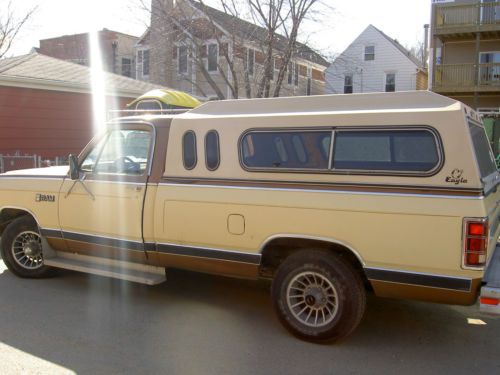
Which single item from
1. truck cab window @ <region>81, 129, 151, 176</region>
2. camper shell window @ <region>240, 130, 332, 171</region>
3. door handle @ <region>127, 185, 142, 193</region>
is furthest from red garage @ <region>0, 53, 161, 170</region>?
camper shell window @ <region>240, 130, 332, 171</region>

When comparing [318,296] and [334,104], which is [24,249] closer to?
[318,296]

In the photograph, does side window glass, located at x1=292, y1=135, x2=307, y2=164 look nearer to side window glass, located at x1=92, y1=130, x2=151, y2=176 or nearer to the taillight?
the taillight

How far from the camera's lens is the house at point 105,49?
34844 mm

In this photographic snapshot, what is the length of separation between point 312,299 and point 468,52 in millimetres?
22339

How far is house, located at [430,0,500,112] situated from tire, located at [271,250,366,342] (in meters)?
19.5

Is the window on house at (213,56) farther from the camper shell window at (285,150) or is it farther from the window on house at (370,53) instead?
the camper shell window at (285,150)

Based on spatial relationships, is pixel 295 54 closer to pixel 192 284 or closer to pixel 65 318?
pixel 192 284

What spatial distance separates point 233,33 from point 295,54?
2.27 m

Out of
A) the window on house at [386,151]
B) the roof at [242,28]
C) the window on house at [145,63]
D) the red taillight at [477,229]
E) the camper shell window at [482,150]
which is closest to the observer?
the red taillight at [477,229]

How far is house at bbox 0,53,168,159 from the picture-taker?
14711 mm

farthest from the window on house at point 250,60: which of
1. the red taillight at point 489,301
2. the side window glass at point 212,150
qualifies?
the red taillight at point 489,301

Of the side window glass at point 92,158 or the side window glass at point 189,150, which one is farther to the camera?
the side window glass at point 92,158

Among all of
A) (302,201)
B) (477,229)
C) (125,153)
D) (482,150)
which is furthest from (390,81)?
(477,229)

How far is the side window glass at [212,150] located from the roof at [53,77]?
12.0 meters
